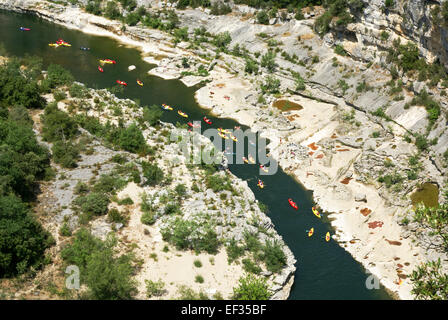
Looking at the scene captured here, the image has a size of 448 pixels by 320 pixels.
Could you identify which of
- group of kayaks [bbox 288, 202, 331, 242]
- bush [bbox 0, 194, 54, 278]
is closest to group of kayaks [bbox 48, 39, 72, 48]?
bush [bbox 0, 194, 54, 278]

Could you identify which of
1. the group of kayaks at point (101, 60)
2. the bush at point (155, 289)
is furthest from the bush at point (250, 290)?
the group of kayaks at point (101, 60)

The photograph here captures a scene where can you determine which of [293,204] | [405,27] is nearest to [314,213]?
[293,204]

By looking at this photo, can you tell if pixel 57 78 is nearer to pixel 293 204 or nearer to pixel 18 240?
pixel 18 240

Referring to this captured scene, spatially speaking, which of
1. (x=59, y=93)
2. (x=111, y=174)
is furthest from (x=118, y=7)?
(x=111, y=174)

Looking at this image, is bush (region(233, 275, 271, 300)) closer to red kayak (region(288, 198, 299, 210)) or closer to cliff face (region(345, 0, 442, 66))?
red kayak (region(288, 198, 299, 210))

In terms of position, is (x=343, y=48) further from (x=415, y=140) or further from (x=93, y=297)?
(x=93, y=297)
